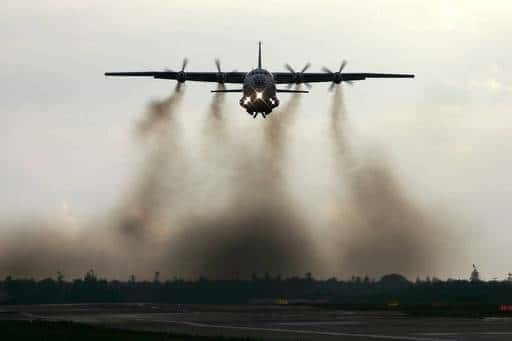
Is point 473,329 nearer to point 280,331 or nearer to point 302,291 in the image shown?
point 280,331

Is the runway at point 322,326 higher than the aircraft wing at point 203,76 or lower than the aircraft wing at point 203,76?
lower

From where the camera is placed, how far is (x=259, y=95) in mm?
91688

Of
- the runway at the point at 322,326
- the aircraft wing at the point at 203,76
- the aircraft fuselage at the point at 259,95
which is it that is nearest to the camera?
the runway at the point at 322,326

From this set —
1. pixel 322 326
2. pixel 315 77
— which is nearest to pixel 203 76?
pixel 315 77

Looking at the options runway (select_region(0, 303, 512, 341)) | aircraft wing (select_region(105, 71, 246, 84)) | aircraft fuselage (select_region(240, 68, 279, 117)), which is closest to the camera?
runway (select_region(0, 303, 512, 341))

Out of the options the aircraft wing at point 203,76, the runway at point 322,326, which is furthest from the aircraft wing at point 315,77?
the runway at point 322,326

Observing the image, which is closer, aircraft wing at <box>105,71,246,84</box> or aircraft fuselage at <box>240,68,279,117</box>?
aircraft fuselage at <box>240,68,279,117</box>

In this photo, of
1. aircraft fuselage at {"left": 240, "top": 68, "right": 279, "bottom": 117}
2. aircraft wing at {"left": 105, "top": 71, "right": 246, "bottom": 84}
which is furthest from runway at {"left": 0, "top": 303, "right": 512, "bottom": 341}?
aircraft wing at {"left": 105, "top": 71, "right": 246, "bottom": 84}

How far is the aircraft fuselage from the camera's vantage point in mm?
91750

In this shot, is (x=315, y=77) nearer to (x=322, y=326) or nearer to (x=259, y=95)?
(x=259, y=95)

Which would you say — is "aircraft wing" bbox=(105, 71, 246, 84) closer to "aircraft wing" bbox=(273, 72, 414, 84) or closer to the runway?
"aircraft wing" bbox=(273, 72, 414, 84)

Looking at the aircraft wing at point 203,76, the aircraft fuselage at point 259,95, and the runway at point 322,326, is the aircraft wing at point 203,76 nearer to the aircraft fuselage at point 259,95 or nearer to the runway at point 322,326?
the aircraft fuselage at point 259,95

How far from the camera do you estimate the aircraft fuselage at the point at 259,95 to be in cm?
9175

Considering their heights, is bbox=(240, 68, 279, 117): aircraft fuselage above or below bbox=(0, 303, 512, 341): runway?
above
